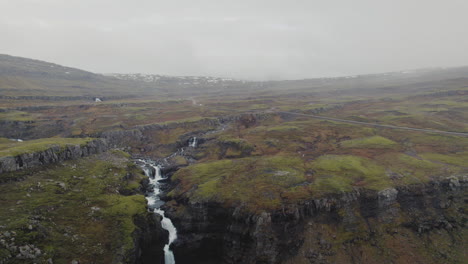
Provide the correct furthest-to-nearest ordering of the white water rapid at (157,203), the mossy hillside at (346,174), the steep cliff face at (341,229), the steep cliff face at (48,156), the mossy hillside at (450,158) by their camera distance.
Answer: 1. the mossy hillside at (450,158)
2. the mossy hillside at (346,174)
3. the steep cliff face at (48,156)
4. the white water rapid at (157,203)
5. the steep cliff face at (341,229)

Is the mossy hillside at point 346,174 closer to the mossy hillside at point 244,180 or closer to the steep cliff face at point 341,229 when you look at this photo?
the steep cliff face at point 341,229

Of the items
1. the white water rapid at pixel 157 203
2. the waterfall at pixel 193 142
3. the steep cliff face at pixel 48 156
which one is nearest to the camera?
the white water rapid at pixel 157 203

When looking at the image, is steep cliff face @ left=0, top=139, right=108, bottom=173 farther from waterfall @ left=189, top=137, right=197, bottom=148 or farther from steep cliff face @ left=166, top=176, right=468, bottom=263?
waterfall @ left=189, top=137, right=197, bottom=148

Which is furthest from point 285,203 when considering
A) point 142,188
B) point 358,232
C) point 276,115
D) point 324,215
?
Answer: point 276,115

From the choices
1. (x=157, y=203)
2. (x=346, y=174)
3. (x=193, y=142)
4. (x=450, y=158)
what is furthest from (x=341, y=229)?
(x=193, y=142)

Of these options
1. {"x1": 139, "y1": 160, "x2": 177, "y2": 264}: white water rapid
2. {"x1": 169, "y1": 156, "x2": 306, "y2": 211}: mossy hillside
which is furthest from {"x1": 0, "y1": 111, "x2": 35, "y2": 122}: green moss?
{"x1": 169, "y1": 156, "x2": 306, "y2": 211}: mossy hillside

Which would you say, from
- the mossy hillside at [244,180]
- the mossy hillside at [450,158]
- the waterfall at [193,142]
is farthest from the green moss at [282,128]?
the mossy hillside at [450,158]
